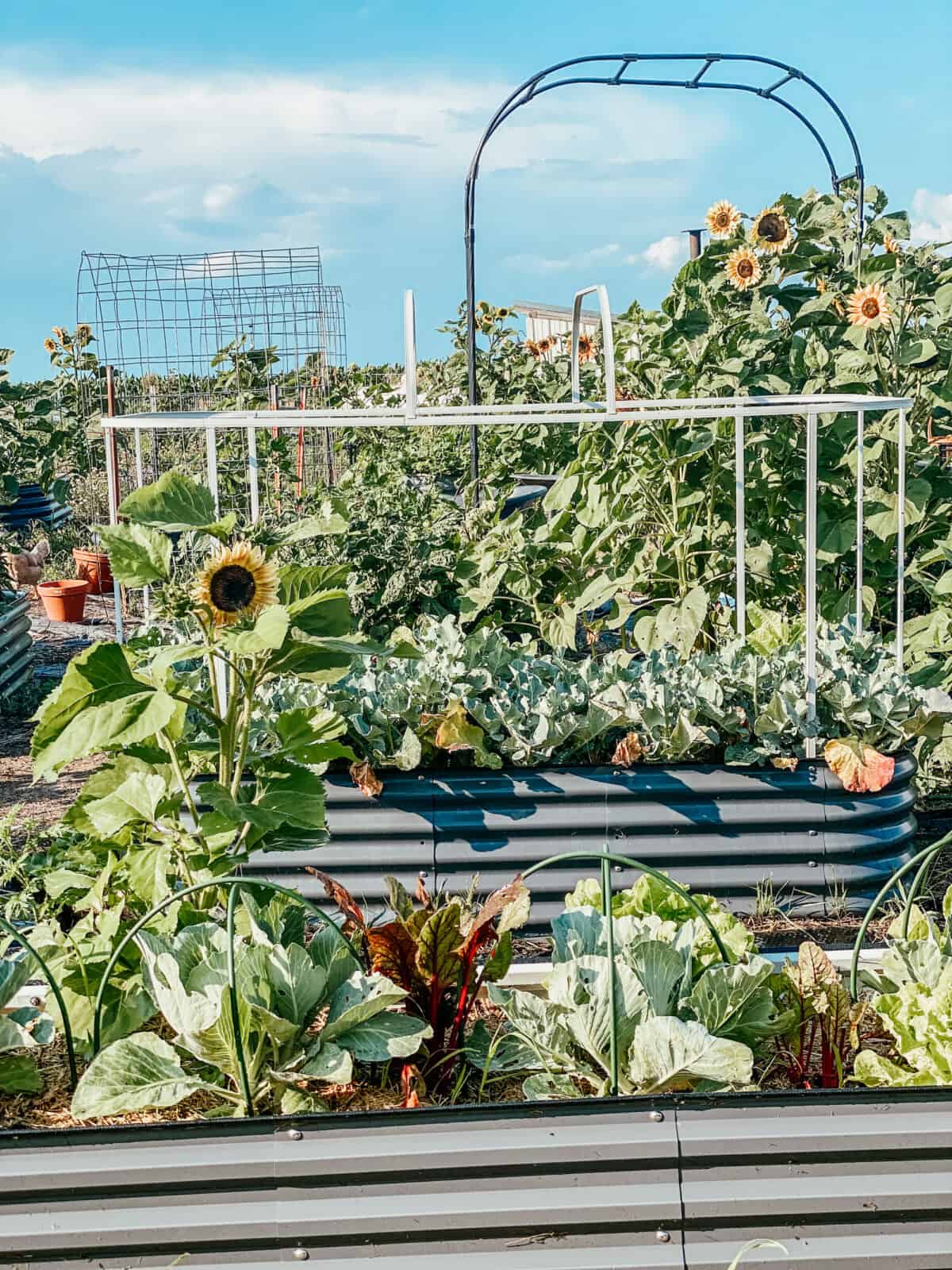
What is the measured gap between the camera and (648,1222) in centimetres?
173

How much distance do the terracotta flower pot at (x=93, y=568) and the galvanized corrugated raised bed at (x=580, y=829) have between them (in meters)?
5.86

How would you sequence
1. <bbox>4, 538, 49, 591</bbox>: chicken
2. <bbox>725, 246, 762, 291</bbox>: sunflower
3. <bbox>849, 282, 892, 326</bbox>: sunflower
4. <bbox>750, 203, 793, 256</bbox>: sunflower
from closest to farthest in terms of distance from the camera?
1. <bbox>849, 282, 892, 326</bbox>: sunflower
2. <bbox>725, 246, 762, 291</bbox>: sunflower
3. <bbox>750, 203, 793, 256</bbox>: sunflower
4. <bbox>4, 538, 49, 591</bbox>: chicken

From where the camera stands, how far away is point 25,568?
884cm

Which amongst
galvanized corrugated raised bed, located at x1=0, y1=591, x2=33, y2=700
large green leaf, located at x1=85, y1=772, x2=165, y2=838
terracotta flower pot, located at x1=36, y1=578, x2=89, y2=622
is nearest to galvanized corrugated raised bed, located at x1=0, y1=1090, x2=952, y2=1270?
large green leaf, located at x1=85, y1=772, x2=165, y2=838

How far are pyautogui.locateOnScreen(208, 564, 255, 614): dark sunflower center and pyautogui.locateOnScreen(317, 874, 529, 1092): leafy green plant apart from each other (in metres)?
0.51

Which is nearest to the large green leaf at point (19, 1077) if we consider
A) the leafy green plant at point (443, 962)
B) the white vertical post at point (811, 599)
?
the leafy green plant at point (443, 962)

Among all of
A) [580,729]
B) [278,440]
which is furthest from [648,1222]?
[278,440]

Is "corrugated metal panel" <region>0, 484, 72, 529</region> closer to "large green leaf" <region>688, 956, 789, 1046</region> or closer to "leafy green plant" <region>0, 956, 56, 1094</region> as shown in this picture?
"leafy green plant" <region>0, 956, 56, 1094</region>

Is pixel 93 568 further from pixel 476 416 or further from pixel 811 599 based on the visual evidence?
pixel 811 599

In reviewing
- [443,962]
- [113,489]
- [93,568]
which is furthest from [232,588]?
[93,568]

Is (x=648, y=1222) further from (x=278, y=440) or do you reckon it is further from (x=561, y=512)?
(x=278, y=440)

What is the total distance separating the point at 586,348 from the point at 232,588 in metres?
6.98

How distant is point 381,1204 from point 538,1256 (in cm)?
21

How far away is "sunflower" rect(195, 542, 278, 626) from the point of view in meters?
2.26
